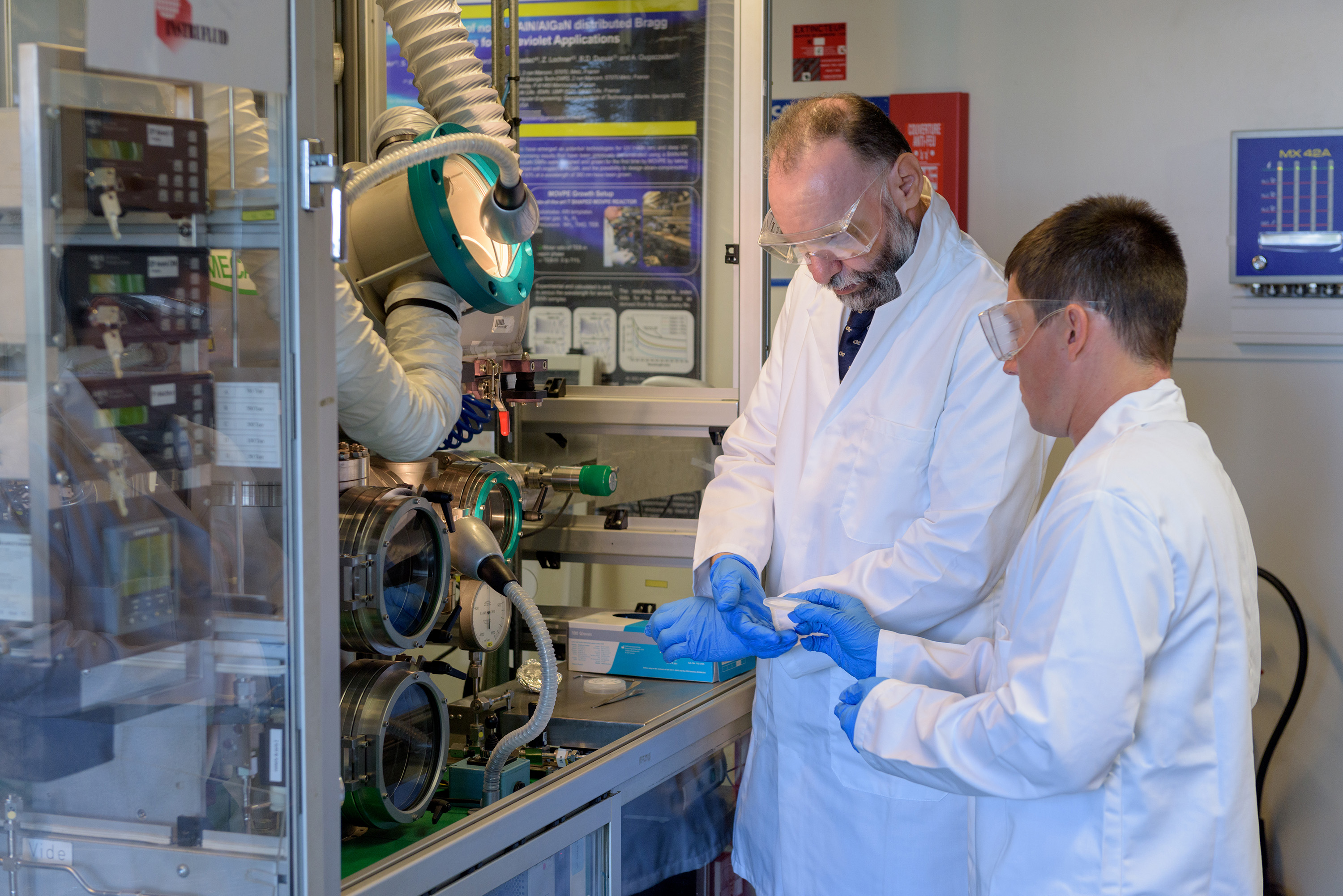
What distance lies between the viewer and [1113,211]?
1303 mm

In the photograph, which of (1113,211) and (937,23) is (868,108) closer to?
(1113,211)

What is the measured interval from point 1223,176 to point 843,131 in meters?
1.54

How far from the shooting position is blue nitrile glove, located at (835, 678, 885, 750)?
4.74 ft

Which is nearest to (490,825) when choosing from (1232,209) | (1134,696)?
(1134,696)

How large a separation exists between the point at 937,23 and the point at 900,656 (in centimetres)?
204

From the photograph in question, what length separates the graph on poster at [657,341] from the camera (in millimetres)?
2516

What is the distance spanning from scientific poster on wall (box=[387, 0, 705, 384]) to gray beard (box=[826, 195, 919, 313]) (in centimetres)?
70

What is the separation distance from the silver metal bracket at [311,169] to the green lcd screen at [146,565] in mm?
356

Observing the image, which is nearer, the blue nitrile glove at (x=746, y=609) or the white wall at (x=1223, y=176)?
the blue nitrile glove at (x=746, y=609)

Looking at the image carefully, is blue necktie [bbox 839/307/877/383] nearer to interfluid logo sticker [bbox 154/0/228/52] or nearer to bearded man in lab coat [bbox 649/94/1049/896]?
bearded man in lab coat [bbox 649/94/1049/896]

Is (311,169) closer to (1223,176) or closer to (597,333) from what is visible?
(597,333)

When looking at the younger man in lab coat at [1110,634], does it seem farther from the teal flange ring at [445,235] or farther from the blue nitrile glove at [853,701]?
the teal flange ring at [445,235]

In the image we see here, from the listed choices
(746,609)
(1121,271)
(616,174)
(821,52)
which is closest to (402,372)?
(746,609)

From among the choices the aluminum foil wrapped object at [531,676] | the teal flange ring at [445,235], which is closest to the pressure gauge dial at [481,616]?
the aluminum foil wrapped object at [531,676]
